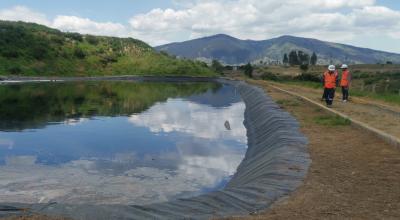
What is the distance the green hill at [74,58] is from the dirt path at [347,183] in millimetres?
68172

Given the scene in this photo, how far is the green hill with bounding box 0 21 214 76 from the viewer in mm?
82125

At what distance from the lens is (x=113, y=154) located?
17.1 metres

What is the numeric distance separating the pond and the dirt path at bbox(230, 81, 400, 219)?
123 inches

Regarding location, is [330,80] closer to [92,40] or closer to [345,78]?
A: [345,78]

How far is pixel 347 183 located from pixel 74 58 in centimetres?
9208

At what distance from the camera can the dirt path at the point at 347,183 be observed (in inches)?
297

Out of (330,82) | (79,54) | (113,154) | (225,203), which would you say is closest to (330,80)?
(330,82)

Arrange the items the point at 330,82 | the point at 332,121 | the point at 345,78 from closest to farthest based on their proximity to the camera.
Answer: the point at 332,121, the point at 330,82, the point at 345,78

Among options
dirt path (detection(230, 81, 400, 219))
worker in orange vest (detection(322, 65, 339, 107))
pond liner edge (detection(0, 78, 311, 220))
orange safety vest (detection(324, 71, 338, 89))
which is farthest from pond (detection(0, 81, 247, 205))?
orange safety vest (detection(324, 71, 338, 89))

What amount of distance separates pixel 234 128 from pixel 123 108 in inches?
442

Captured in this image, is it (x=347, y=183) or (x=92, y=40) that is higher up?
(x=92, y=40)

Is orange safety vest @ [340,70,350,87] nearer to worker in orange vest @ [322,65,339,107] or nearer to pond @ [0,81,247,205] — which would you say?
worker in orange vest @ [322,65,339,107]

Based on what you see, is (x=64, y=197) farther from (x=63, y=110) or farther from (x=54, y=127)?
(x=63, y=110)

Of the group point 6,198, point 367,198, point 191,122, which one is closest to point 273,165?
point 367,198
